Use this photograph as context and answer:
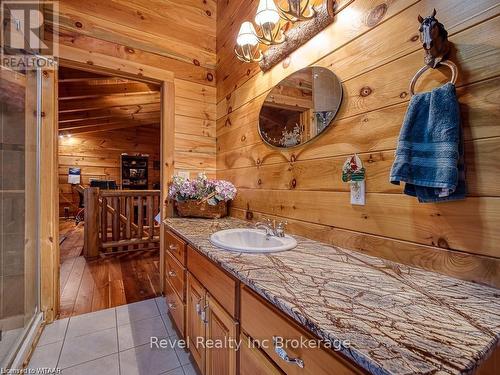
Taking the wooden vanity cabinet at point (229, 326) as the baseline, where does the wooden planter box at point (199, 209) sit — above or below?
above

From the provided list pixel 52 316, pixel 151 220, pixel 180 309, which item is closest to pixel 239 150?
pixel 180 309

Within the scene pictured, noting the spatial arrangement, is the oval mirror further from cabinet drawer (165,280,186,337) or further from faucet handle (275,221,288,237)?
cabinet drawer (165,280,186,337)

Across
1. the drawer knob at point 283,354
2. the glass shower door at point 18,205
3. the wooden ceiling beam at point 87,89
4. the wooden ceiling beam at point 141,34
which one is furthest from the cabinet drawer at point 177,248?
the wooden ceiling beam at point 87,89

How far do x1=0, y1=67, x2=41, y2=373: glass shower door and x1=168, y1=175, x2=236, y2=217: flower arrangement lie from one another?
100cm

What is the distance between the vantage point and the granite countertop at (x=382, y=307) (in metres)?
0.42

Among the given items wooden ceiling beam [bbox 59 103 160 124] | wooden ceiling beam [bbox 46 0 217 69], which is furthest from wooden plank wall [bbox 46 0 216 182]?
wooden ceiling beam [bbox 59 103 160 124]

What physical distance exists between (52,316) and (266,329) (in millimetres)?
1983

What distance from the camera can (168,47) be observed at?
213 centimetres

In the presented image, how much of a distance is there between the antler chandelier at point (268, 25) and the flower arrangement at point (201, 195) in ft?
3.25

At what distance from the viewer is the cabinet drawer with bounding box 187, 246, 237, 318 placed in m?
0.87

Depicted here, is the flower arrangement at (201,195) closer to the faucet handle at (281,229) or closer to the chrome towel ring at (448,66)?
the faucet handle at (281,229)

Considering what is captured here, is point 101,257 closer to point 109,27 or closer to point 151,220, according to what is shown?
point 151,220

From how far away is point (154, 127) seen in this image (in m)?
7.35

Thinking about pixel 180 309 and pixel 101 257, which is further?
pixel 101 257
